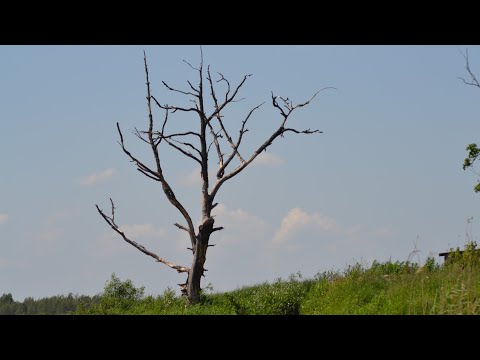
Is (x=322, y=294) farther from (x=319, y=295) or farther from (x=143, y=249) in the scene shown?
(x=143, y=249)

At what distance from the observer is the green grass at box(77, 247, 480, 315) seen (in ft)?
22.8

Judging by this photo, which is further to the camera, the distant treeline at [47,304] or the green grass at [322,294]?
the distant treeline at [47,304]

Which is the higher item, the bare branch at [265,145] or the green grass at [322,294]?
the bare branch at [265,145]

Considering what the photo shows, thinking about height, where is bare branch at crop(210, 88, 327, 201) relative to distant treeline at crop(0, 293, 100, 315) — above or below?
above

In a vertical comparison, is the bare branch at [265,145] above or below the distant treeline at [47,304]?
above

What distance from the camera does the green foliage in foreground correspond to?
698 centimetres

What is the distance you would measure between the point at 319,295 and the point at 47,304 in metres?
4.77

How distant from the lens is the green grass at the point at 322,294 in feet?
22.8

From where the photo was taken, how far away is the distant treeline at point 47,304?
9.92m

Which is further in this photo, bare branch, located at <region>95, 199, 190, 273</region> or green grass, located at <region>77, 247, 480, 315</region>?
bare branch, located at <region>95, 199, 190, 273</region>

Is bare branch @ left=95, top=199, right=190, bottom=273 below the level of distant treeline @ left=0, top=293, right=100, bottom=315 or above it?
above

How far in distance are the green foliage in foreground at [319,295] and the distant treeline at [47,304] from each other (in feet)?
0.08
